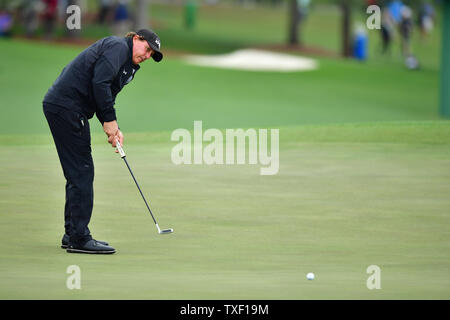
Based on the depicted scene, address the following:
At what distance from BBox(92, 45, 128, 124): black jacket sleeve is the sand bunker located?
2213 centimetres

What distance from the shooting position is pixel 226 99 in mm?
23875

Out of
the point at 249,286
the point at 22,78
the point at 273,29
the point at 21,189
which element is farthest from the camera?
the point at 273,29

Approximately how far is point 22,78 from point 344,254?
1926 centimetres

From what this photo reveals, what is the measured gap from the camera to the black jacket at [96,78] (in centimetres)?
838

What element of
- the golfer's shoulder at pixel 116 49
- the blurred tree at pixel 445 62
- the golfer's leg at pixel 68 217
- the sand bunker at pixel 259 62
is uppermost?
the sand bunker at pixel 259 62

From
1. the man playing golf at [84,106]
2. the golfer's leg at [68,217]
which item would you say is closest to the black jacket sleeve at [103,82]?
the man playing golf at [84,106]

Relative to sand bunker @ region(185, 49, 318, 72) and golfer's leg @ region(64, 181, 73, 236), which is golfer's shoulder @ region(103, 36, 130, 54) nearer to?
golfer's leg @ region(64, 181, 73, 236)

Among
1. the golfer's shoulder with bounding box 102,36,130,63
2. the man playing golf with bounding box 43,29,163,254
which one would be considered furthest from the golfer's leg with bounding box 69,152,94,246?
the golfer's shoulder with bounding box 102,36,130,63

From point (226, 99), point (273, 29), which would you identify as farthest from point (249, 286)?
point (273, 29)

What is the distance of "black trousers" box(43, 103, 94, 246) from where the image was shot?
849 cm

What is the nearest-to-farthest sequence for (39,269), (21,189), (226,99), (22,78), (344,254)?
(39,269), (344,254), (21,189), (226,99), (22,78)

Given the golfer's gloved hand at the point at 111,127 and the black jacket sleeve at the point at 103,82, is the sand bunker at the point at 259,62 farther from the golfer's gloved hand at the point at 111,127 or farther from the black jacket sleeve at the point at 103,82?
the black jacket sleeve at the point at 103,82

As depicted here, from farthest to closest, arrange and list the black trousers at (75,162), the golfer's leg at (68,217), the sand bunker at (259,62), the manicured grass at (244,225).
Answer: the sand bunker at (259,62), the golfer's leg at (68,217), the black trousers at (75,162), the manicured grass at (244,225)
